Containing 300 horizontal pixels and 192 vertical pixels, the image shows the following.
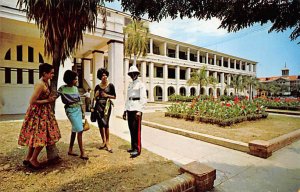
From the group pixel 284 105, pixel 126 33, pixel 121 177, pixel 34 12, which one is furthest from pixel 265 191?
pixel 126 33

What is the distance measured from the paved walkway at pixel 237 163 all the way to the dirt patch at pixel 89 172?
71 centimetres

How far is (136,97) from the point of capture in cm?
445

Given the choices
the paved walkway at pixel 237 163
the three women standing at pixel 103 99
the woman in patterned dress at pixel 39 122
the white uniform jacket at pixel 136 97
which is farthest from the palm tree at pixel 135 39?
the woman in patterned dress at pixel 39 122

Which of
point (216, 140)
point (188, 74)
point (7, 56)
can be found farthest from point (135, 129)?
point (188, 74)

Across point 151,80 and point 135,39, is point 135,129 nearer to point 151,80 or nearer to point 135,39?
point 135,39

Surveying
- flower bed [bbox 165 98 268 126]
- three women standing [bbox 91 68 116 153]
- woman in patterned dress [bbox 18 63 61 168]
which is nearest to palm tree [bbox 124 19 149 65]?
flower bed [bbox 165 98 268 126]

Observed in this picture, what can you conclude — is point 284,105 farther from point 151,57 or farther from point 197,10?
point 151,57

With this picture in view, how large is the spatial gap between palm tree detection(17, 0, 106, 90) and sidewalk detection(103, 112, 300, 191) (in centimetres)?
297

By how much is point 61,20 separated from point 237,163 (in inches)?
169

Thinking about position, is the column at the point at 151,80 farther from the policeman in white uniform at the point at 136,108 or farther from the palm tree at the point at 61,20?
the palm tree at the point at 61,20

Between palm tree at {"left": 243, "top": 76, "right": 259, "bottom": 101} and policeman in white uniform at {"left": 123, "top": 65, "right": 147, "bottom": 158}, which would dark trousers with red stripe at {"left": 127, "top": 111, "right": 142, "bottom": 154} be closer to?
policeman in white uniform at {"left": 123, "top": 65, "right": 147, "bottom": 158}

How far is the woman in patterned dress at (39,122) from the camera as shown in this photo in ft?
10.3

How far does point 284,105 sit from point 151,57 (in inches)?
783

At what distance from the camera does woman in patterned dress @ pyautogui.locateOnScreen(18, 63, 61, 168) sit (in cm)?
315
